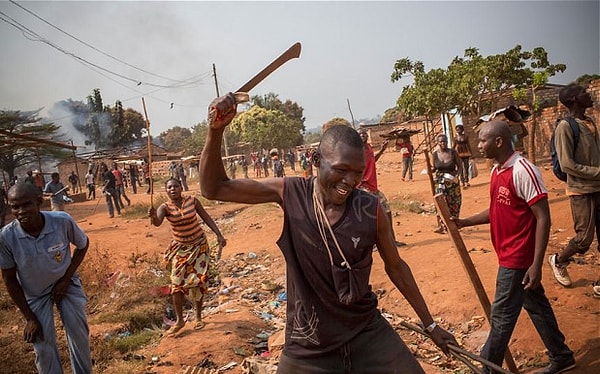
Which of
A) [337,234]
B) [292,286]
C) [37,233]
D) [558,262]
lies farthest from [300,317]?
[558,262]

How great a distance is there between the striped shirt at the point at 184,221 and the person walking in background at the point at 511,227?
10.2ft

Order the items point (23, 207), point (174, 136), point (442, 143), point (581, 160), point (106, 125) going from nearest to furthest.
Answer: point (23, 207) < point (581, 160) < point (442, 143) < point (106, 125) < point (174, 136)

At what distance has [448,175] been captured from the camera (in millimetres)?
6789

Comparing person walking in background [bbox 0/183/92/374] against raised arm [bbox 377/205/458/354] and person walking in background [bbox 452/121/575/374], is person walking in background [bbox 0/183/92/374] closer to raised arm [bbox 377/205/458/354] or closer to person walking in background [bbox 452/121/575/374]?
raised arm [bbox 377/205/458/354]

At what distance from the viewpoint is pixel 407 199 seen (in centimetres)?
1286

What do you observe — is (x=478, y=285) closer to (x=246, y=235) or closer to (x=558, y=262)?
(x=558, y=262)

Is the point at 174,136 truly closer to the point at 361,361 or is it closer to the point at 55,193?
the point at 55,193

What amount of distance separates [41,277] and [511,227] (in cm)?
323

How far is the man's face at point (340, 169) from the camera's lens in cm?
198

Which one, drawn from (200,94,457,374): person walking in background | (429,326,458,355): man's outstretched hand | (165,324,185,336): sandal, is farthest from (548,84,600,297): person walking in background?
(165,324,185,336): sandal

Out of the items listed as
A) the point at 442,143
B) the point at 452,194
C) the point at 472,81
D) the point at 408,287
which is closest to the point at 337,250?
the point at 408,287

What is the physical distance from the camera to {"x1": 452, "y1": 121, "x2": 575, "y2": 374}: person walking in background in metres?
2.69

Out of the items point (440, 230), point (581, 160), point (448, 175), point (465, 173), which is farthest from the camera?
point (465, 173)

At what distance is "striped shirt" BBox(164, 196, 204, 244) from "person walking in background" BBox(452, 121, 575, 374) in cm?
312
